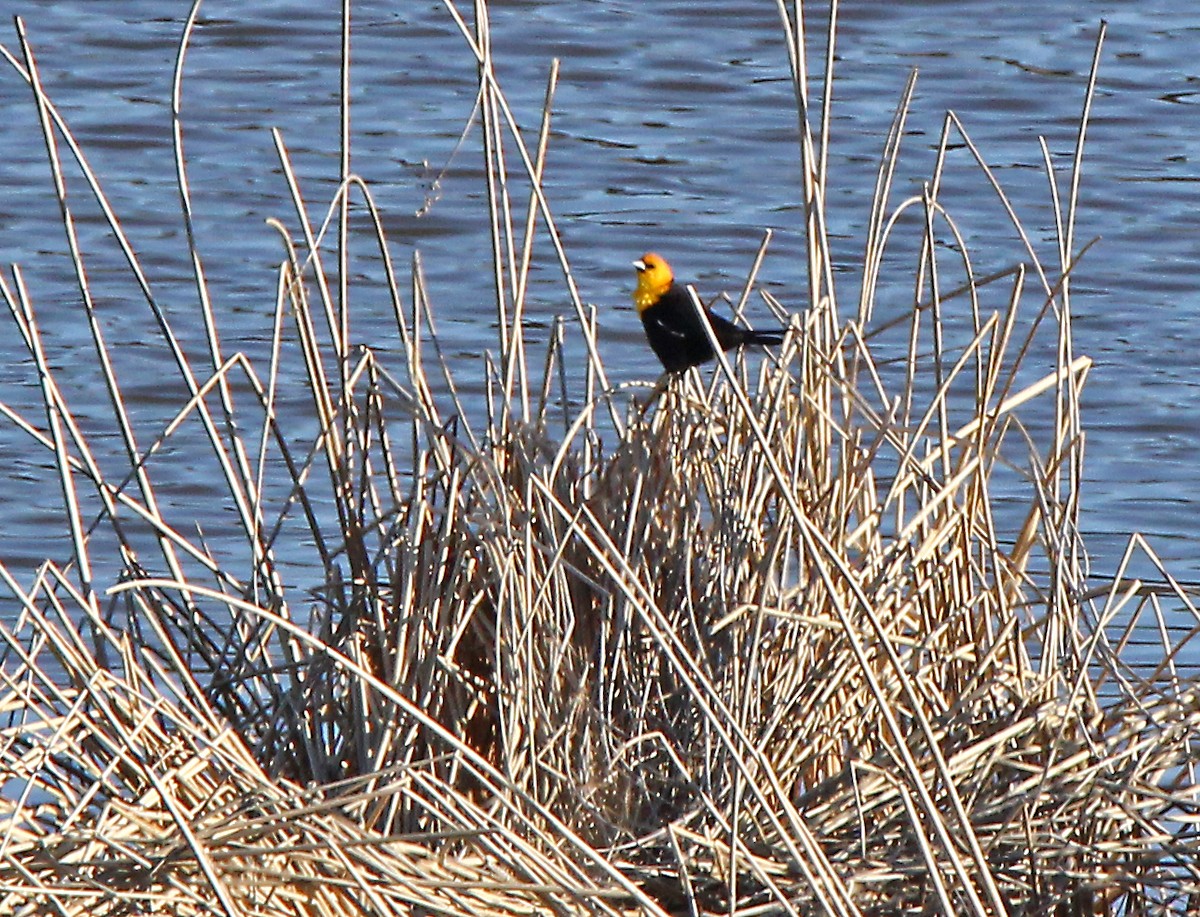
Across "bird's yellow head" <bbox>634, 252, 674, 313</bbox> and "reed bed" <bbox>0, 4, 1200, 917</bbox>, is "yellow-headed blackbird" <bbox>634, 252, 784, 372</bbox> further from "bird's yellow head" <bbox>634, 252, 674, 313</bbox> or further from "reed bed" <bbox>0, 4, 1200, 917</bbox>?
"reed bed" <bbox>0, 4, 1200, 917</bbox>

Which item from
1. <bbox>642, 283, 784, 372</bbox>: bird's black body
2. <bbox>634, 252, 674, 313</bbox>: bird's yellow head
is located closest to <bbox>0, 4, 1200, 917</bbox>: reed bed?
<bbox>642, 283, 784, 372</bbox>: bird's black body

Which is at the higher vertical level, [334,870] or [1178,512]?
[334,870]

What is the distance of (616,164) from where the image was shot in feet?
23.4

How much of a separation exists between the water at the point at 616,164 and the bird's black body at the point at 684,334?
1.78 meters

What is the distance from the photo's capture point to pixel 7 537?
4.83 m

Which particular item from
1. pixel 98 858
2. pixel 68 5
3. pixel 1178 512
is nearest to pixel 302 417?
pixel 1178 512

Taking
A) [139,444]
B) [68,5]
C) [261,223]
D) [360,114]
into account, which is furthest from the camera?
[68,5]

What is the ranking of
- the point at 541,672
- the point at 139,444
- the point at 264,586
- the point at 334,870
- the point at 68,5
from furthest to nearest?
the point at 68,5 < the point at 139,444 < the point at 264,586 < the point at 541,672 < the point at 334,870

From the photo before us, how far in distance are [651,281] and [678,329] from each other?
31 cm

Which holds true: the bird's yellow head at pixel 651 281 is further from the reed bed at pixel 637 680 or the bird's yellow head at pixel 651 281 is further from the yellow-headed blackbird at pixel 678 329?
the reed bed at pixel 637 680

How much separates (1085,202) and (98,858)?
5114 mm

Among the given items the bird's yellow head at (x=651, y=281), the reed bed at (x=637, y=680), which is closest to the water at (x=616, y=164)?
the bird's yellow head at (x=651, y=281)

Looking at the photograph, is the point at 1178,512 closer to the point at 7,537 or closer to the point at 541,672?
the point at 7,537

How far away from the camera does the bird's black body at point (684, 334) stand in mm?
2891
